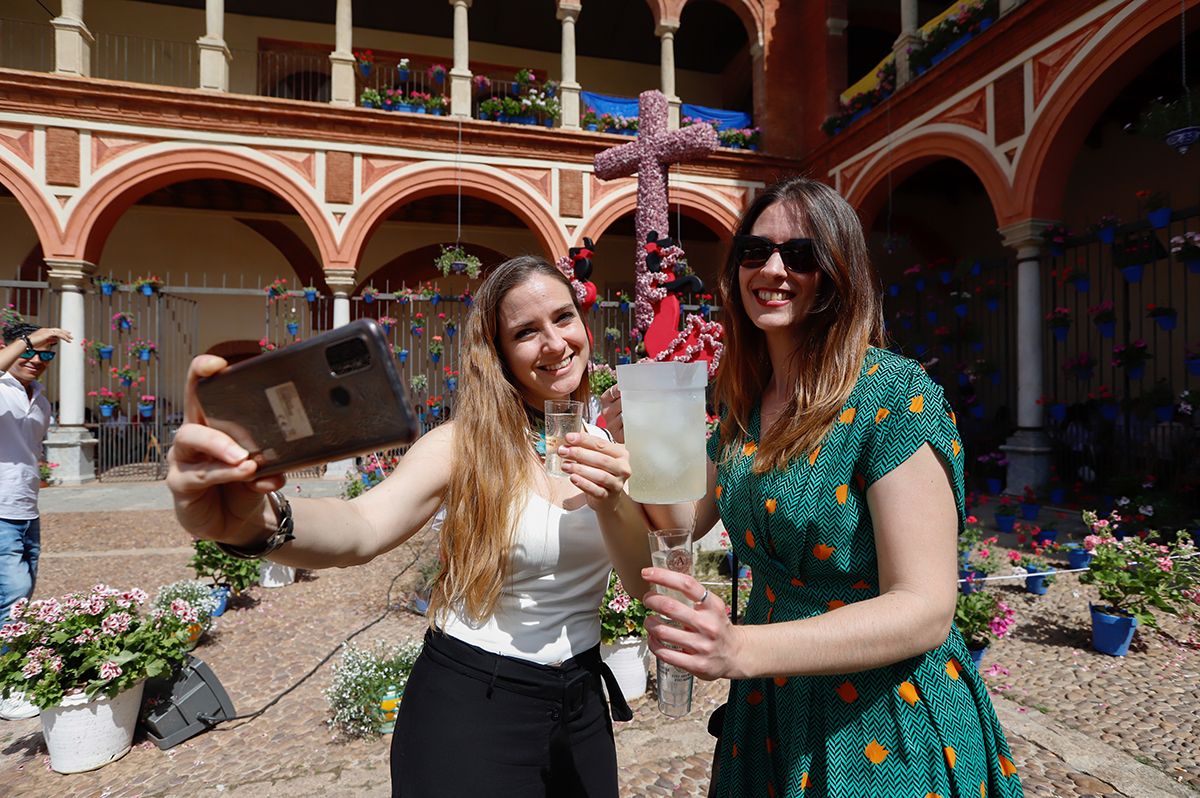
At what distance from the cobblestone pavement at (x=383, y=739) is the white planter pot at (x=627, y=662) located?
0.10 metres

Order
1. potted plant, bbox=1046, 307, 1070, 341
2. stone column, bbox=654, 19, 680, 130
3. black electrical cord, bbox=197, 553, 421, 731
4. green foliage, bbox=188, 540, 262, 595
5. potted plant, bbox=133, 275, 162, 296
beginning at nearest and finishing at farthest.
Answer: black electrical cord, bbox=197, 553, 421, 731
green foliage, bbox=188, 540, 262, 595
potted plant, bbox=1046, 307, 1070, 341
potted plant, bbox=133, 275, 162, 296
stone column, bbox=654, 19, 680, 130

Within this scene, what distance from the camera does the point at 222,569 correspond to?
4793mm

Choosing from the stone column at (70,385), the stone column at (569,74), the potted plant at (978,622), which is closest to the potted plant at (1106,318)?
the potted plant at (978,622)

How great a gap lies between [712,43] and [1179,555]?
15.1 meters

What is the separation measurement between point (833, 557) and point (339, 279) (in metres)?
11.5

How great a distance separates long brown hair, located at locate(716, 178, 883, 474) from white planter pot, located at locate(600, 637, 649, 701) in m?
2.39

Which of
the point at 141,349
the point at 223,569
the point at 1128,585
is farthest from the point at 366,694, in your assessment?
the point at 141,349

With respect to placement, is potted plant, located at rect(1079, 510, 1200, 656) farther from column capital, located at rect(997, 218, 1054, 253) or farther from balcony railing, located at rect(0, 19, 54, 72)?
balcony railing, located at rect(0, 19, 54, 72)

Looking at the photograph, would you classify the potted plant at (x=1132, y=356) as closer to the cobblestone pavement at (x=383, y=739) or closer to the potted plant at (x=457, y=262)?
the cobblestone pavement at (x=383, y=739)

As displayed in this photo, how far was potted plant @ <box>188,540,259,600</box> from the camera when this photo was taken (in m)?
4.74

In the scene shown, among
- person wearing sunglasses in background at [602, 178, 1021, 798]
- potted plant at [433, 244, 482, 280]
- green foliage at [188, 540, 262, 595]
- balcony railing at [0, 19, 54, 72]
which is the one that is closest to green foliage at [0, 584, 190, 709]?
green foliage at [188, 540, 262, 595]

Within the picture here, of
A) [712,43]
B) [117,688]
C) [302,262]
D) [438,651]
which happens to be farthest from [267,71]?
[438,651]

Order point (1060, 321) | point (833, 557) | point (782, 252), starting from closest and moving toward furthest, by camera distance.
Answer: point (833, 557)
point (782, 252)
point (1060, 321)

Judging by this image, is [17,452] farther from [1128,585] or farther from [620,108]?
[620,108]
